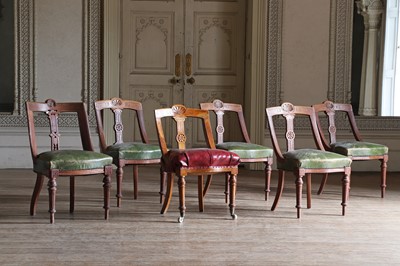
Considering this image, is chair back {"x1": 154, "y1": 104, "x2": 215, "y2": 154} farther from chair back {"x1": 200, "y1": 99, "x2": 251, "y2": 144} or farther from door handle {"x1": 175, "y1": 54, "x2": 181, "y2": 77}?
door handle {"x1": 175, "y1": 54, "x2": 181, "y2": 77}

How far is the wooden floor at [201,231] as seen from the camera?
11.4ft

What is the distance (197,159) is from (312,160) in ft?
2.89

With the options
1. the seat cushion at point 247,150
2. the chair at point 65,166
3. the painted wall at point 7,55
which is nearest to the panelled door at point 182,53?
the painted wall at point 7,55

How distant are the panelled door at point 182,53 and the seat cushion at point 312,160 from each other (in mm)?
2951

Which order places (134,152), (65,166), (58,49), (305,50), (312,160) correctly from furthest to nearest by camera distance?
(305,50)
(58,49)
(134,152)
(312,160)
(65,166)

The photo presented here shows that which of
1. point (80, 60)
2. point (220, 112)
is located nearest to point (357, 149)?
point (220, 112)

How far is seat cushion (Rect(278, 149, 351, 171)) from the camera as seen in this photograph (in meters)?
4.56

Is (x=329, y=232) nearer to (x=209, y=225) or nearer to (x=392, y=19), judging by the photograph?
(x=209, y=225)

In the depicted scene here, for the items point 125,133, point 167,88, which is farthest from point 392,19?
point 125,133

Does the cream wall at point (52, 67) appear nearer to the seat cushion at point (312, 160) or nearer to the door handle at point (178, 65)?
the door handle at point (178, 65)

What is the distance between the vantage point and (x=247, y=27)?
7.44 meters

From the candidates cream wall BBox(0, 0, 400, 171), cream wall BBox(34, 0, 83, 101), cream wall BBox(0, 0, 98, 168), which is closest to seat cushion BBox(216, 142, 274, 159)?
cream wall BBox(0, 0, 400, 171)

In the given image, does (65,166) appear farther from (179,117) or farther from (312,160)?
(312,160)

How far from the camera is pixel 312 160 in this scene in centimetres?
457
